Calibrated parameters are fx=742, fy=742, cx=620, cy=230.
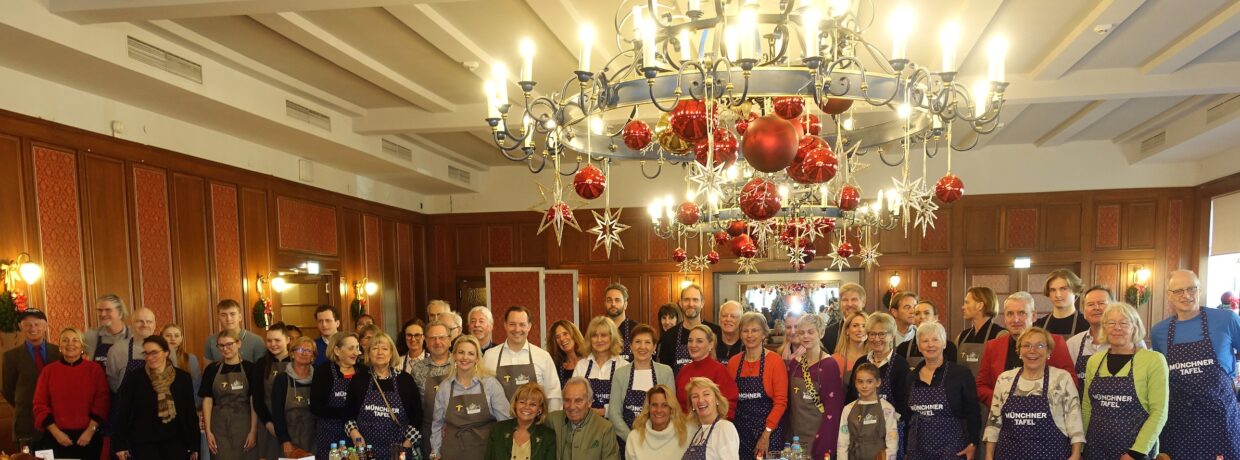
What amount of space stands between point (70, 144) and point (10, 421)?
7.07 feet

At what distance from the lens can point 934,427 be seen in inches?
169

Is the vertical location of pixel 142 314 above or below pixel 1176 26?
below

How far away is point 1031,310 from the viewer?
4770 millimetres

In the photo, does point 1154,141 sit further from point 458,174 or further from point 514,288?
point 458,174

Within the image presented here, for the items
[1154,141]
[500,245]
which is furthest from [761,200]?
[500,245]

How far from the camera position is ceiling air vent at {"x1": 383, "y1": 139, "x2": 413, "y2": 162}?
364 inches

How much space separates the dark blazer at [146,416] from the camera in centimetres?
508

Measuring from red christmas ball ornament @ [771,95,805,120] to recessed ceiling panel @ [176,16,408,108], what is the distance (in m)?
4.20

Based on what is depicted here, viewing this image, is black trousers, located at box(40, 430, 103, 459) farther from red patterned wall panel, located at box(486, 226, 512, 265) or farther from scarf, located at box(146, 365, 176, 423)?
red patterned wall panel, located at box(486, 226, 512, 265)

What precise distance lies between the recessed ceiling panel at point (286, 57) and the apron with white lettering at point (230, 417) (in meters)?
2.54

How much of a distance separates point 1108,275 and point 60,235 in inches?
497

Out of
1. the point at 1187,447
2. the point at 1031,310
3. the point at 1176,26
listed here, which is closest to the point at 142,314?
the point at 1031,310

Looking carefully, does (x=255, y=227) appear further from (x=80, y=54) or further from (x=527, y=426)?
(x=527, y=426)

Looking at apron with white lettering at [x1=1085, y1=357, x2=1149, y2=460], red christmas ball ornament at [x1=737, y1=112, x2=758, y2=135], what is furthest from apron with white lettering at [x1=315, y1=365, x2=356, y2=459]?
apron with white lettering at [x1=1085, y1=357, x2=1149, y2=460]
